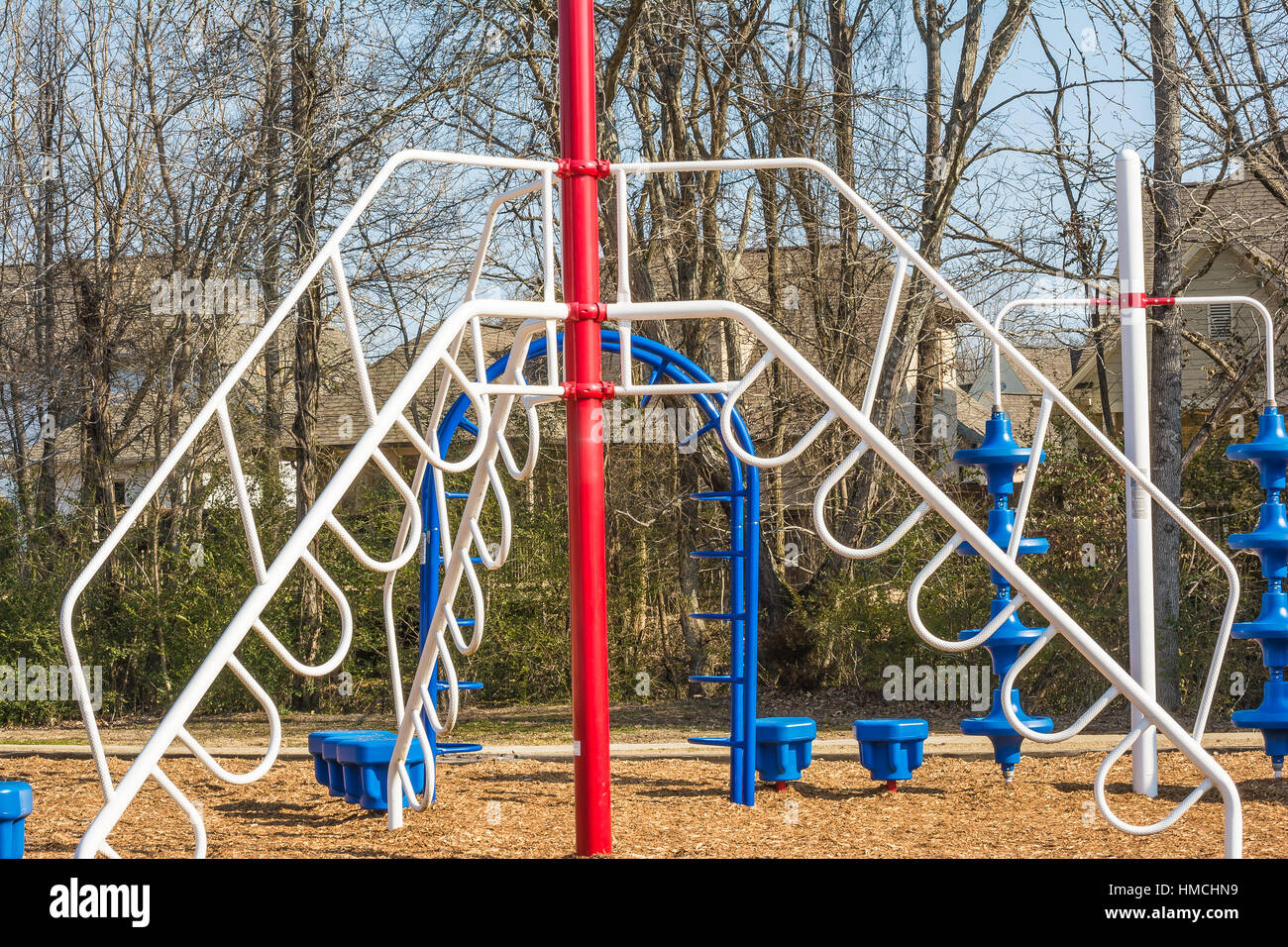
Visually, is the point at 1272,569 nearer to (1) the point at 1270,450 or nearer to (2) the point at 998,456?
(1) the point at 1270,450

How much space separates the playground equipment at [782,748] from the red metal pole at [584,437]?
2070mm

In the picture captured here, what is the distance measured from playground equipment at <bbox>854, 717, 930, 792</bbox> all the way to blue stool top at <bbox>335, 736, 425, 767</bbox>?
87.1 inches

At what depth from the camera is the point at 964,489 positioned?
1132 centimetres

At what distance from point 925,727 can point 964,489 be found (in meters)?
5.53

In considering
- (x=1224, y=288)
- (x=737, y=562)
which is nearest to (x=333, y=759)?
(x=737, y=562)

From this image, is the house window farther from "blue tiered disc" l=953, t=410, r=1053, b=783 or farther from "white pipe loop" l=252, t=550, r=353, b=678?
"white pipe loop" l=252, t=550, r=353, b=678

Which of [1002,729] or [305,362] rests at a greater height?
[305,362]

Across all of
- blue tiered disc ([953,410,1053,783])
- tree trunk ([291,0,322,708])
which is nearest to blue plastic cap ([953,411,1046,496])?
blue tiered disc ([953,410,1053,783])

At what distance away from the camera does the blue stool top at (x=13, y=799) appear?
416cm

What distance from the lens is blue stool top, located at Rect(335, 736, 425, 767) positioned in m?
→ 5.38

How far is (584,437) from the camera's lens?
400 cm

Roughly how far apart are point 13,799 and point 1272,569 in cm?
538

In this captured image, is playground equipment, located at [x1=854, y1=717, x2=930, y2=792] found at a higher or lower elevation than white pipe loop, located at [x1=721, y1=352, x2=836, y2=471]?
lower
